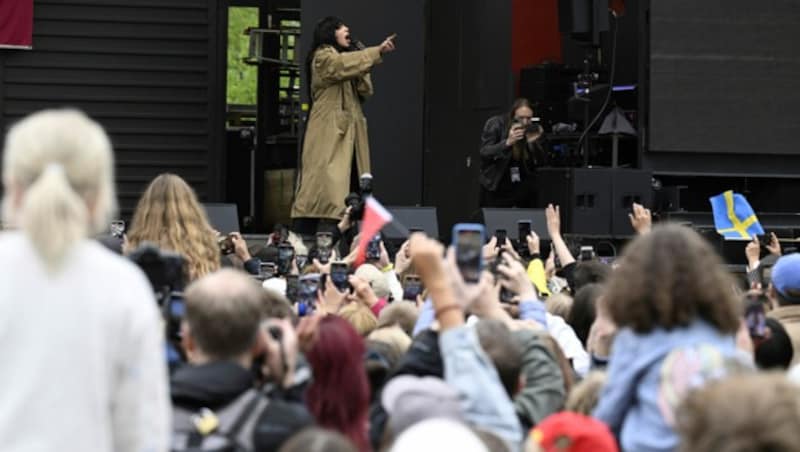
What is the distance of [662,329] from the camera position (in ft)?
12.4

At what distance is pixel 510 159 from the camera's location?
42.7 ft

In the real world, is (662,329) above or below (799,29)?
below

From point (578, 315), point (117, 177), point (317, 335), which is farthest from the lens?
point (117, 177)

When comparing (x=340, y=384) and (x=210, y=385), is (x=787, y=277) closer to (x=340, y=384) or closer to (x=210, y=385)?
(x=340, y=384)

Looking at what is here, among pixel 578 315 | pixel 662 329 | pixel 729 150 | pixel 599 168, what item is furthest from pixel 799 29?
pixel 662 329

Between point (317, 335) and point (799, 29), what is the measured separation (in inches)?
360

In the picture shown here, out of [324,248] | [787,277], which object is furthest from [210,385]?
[324,248]

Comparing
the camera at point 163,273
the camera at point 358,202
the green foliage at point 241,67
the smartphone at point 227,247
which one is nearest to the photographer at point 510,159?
the camera at point 358,202

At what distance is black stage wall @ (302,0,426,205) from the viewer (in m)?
13.8

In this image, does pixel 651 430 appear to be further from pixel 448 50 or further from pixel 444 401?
pixel 448 50

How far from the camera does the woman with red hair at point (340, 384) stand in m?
3.92

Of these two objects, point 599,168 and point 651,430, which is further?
point 599,168

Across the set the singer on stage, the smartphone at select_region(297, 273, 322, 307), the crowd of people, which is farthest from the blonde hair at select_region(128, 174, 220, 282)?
the singer on stage

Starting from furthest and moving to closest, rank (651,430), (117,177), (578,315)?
(117,177), (578,315), (651,430)
